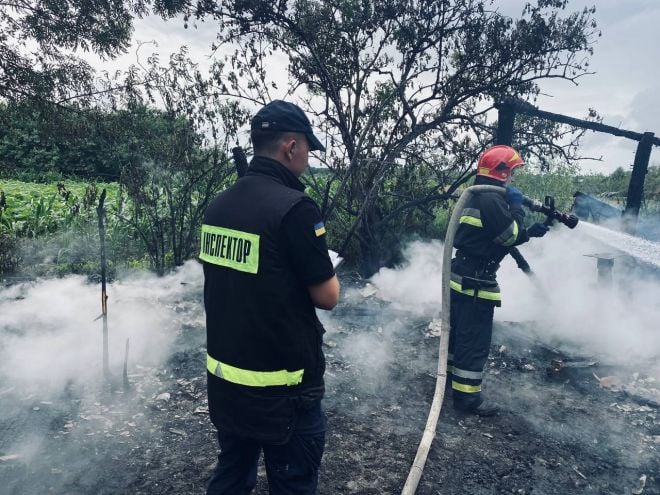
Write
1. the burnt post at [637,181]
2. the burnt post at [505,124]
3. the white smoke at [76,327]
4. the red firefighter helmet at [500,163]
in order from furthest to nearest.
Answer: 1. the burnt post at [637,181]
2. the burnt post at [505,124]
3. the white smoke at [76,327]
4. the red firefighter helmet at [500,163]

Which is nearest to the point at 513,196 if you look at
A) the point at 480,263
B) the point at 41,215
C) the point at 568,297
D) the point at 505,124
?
the point at 480,263

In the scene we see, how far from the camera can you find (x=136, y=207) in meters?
6.93

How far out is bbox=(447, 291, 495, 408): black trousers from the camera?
3725 mm

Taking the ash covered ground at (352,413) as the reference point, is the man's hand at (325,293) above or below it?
above

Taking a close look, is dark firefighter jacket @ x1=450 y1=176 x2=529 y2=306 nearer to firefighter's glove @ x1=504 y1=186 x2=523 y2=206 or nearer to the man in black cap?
firefighter's glove @ x1=504 y1=186 x2=523 y2=206

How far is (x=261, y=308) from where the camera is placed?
176 centimetres

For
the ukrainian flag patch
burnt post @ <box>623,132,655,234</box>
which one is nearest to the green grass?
the ukrainian flag patch

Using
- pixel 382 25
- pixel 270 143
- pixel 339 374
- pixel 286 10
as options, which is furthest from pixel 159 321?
pixel 382 25

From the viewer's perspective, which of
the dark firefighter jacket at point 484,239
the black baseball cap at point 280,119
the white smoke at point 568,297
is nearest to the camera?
the black baseball cap at point 280,119

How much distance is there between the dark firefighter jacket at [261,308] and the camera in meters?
1.74

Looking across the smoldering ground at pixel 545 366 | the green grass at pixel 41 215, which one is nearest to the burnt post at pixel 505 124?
the smoldering ground at pixel 545 366

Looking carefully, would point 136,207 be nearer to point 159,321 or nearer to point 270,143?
point 159,321

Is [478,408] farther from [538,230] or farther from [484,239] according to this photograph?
[538,230]

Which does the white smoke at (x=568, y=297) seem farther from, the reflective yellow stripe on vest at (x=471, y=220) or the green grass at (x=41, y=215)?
the green grass at (x=41, y=215)
